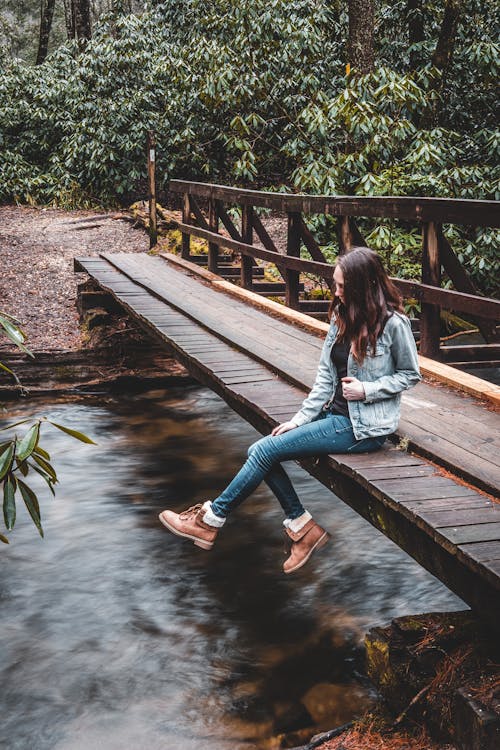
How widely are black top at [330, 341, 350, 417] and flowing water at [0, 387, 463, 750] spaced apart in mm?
1523

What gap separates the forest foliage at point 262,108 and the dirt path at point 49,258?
5.35ft

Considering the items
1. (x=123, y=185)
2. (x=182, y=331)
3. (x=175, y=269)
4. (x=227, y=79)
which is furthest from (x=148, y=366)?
(x=123, y=185)

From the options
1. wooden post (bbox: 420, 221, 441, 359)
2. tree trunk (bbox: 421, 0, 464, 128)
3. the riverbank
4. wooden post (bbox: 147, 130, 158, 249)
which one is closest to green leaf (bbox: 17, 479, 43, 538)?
wooden post (bbox: 420, 221, 441, 359)

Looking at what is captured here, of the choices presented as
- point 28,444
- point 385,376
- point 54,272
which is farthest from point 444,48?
point 28,444

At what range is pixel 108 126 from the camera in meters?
18.9

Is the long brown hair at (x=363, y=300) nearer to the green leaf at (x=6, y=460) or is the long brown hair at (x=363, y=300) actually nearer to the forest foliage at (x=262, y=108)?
the green leaf at (x=6, y=460)

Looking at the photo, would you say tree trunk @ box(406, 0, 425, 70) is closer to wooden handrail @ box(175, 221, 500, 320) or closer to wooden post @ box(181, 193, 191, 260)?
wooden post @ box(181, 193, 191, 260)

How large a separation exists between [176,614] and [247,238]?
5651 mm

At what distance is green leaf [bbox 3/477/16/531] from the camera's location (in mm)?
2744

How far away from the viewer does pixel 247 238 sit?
32.8 ft

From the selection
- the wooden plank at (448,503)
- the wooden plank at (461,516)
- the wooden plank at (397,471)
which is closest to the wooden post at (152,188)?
the wooden plank at (397,471)

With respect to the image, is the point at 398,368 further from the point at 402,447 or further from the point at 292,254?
the point at 292,254

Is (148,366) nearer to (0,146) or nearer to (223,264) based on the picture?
(223,264)

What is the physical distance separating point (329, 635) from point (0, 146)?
18379 mm
